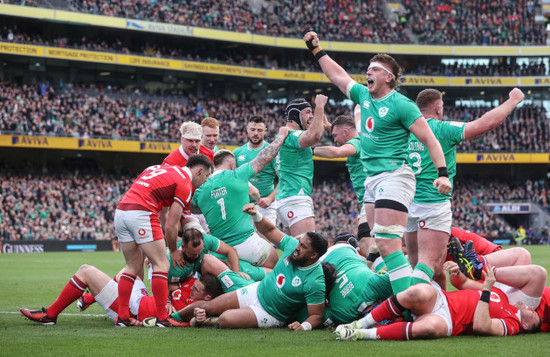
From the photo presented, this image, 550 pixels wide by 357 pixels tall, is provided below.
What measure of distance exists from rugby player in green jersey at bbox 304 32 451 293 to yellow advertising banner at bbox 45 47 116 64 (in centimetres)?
3515

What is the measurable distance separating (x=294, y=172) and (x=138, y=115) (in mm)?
33042

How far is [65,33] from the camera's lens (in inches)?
1635

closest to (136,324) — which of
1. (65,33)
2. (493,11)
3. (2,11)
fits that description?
(2,11)

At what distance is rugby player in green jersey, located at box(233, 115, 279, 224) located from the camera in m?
10.6

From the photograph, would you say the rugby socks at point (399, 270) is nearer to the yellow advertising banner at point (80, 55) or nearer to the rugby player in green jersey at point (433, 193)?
the rugby player in green jersey at point (433, 193)

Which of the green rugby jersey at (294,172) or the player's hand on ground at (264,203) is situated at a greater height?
the green rugby jersey at (294,172)

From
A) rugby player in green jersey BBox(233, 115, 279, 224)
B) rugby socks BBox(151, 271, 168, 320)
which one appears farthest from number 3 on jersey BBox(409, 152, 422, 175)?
rugby socks BBox(151, 271, 168, 320)

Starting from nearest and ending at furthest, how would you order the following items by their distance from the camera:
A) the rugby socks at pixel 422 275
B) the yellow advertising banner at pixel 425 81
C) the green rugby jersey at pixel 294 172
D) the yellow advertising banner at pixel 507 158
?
1. the rugby socks at pixel 422 275
2. the green rugby jersey at pixel 294 172
3. the yellow advertising banner at pixel 507 158
4. the yellow advertising banner at pixel 425 81

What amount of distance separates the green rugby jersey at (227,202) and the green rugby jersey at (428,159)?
2195 millimetres

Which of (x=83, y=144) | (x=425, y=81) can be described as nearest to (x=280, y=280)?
(x=83, y=144)

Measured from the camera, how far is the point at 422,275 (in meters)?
6.75

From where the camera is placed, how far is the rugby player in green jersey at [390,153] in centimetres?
655

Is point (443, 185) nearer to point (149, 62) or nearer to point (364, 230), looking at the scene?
point (364, 230)

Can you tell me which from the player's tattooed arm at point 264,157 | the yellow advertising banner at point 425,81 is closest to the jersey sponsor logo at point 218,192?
the player's tattooed arm at point 264,157
